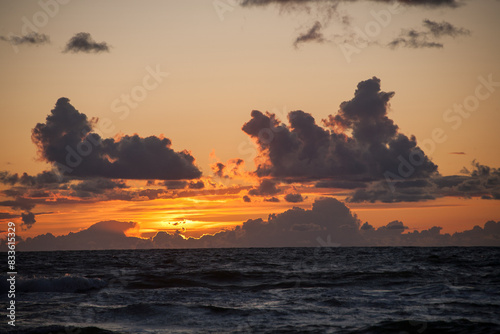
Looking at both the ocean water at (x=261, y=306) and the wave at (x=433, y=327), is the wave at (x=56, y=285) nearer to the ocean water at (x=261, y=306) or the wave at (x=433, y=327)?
the ocean water at (x=261, y=306)

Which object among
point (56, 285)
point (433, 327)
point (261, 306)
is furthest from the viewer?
point (56, 285)

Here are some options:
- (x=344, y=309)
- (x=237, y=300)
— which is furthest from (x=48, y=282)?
(x=344, y=309)

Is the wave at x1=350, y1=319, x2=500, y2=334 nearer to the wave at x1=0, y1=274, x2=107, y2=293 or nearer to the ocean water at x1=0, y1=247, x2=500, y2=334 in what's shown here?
the ocean water at x1=0, y1=247, x2=500, y2=334

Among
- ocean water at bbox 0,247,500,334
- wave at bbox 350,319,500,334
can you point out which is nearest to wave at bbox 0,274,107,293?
ocean water at bbox 0,247,500,334

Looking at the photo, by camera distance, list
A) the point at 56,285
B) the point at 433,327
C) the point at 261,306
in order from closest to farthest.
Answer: the point at 433,327 < the point at 261,306 < the point at 56,285

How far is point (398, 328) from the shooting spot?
2009cm

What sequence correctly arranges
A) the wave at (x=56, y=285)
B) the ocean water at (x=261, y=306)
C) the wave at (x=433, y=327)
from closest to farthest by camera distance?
the wave at (x=433, y=327) < the ocean water at (x=261, y=306) < the wave at (x=56, y=285)

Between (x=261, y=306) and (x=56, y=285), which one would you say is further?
(x=56, y=285)

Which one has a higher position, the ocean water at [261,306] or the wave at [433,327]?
the wave at [433,327]

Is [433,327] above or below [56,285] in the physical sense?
above

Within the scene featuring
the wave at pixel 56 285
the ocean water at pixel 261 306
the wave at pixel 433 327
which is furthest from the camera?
the wave at pixel 56 285

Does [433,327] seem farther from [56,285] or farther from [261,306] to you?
[56,285]

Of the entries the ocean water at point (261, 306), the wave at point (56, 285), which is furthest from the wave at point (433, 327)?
the wave at point (56, 285)

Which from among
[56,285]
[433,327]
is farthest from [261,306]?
[56,285]
